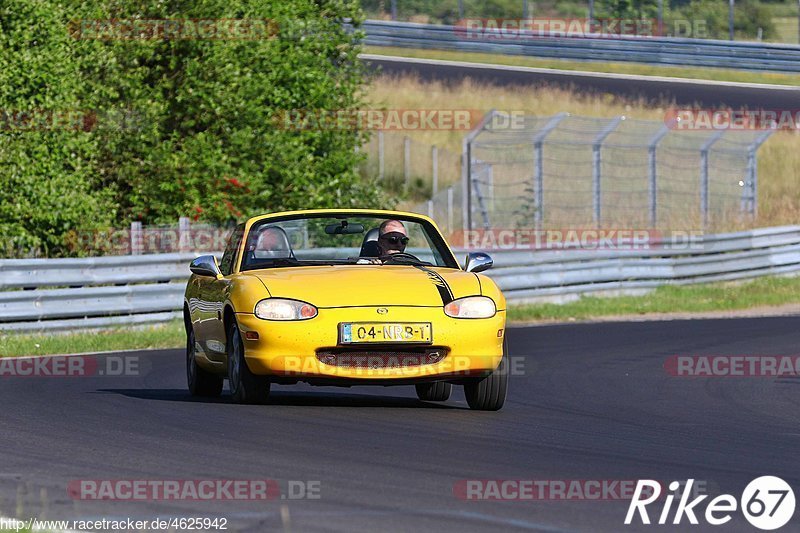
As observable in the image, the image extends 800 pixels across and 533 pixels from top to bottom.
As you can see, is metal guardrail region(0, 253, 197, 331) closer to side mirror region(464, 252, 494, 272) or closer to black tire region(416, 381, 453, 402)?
black tire region(416, 381, 453, 402)

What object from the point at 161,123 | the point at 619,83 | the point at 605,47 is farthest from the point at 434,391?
the point at 605,47

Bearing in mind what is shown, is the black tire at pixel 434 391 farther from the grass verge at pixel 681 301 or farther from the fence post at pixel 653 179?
the fence post at pixel 653 179

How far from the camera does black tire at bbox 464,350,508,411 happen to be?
403 inches

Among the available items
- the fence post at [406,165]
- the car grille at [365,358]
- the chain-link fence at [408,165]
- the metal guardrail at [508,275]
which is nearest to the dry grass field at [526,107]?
the chain-link fence at [408,165]

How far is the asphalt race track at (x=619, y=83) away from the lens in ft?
137

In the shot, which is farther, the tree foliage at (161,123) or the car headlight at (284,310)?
the tree foliage at (161,123)

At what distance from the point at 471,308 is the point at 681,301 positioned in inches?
616

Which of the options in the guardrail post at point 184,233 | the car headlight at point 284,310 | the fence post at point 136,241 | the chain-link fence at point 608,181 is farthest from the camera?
the chain-link fence at point 608,181

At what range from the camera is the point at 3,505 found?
21.3 feet

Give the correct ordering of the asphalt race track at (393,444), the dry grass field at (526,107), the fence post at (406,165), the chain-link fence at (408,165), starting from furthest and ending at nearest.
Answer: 1. the dry grass field at (526,107)
2. the chain-link fence at (408,165)
3. the fence post at (406,165)
4. the asphalt race track at (393,444)

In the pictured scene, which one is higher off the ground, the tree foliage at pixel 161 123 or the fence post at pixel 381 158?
the tree foliage at pixel 161 123

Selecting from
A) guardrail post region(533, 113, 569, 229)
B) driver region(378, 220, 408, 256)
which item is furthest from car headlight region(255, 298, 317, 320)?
guardrail post region(533, 113, 569, 229)

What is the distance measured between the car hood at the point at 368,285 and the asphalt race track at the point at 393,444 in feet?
2.41

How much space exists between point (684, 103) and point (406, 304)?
33.1 meters
